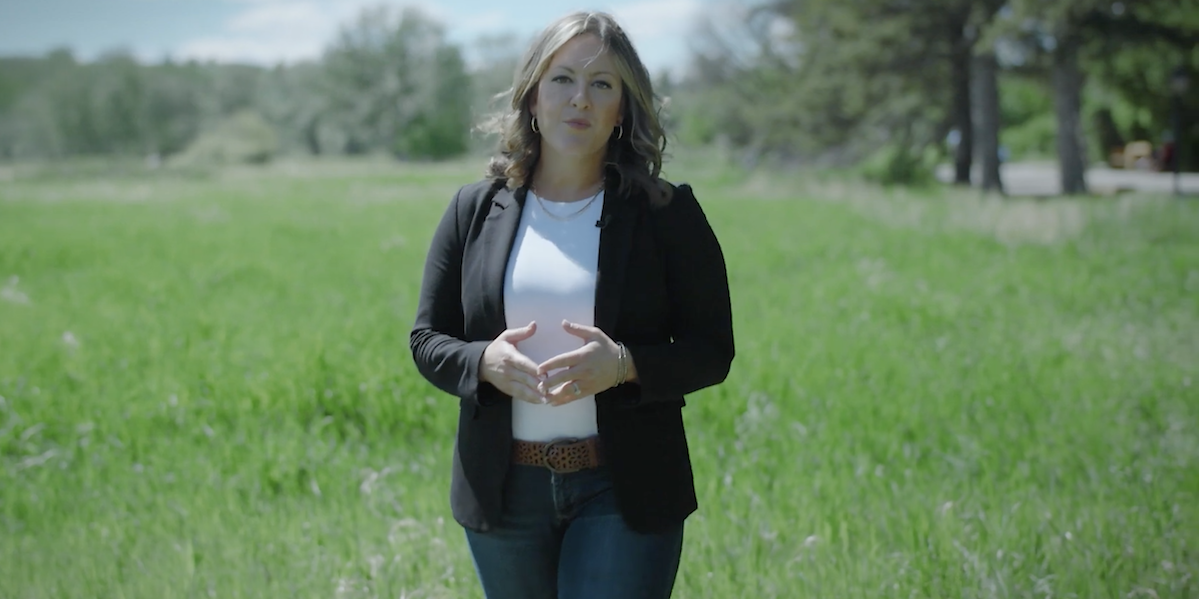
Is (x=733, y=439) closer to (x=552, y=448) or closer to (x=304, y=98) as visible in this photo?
(x=552, y=448)

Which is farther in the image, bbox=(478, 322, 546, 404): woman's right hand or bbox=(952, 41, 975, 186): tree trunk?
bbox=(952, 41, 975, 186): tree trunk

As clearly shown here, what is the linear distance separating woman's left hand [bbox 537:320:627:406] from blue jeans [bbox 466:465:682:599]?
0.89 feet

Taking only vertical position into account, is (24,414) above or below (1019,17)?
below

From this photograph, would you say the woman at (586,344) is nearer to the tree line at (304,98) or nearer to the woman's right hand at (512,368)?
the woman's right hand at (512,368)

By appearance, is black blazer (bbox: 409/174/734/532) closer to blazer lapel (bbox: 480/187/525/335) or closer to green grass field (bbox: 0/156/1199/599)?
blazer lapel (bbox: 480/187/525/335)

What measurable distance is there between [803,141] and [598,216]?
4493 centimetres

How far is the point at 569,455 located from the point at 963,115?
39.3 m

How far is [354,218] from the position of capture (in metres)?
24.8

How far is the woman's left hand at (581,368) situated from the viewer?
236 cm

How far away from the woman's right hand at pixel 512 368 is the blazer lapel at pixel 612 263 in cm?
18

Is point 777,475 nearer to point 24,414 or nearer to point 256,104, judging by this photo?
point 24,414

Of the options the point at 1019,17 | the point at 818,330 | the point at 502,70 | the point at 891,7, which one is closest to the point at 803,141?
the point at 891,7

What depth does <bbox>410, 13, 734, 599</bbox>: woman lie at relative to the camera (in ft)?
8.22

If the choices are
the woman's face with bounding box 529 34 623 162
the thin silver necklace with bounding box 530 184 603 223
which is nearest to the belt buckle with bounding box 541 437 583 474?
the thin silver necklace with bounding box 530 184 603 223
